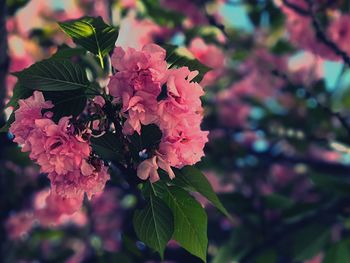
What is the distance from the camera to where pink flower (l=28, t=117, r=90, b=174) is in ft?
3.95

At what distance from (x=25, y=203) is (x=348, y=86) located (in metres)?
2.60

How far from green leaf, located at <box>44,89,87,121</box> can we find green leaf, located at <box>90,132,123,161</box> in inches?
3.3

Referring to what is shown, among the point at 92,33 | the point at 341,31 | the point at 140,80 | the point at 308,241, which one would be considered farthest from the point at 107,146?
the point at 341,31

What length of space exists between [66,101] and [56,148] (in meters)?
0.14

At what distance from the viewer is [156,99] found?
124 cm

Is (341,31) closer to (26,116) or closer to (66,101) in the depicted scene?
(66,101)

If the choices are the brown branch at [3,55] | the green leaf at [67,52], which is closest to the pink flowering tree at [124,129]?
the green leaf at [67,52]

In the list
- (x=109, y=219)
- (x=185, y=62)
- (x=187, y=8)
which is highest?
(x=185, y=62)

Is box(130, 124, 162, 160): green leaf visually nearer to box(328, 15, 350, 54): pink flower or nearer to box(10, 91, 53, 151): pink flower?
box(10, 91, 53, 151): pink flower

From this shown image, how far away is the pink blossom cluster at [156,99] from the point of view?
3.94 feet

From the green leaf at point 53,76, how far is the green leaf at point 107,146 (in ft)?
0.43

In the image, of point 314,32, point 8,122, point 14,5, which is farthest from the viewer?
point 314,32

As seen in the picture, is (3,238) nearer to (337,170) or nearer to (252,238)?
(252,238)

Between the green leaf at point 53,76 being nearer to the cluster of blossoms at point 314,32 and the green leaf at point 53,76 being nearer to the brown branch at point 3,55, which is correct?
the brown branch at point 3,55
